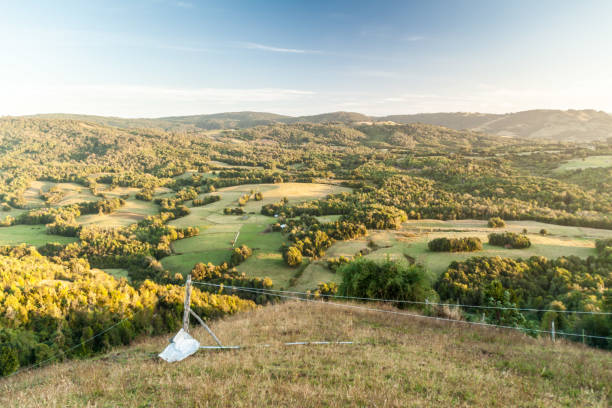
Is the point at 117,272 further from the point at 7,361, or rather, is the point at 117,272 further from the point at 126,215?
the point at 7,361

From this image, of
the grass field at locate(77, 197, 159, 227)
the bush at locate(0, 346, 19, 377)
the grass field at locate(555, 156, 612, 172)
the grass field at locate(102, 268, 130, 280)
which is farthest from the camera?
the grass field at locate(555, 156, 612, 172)

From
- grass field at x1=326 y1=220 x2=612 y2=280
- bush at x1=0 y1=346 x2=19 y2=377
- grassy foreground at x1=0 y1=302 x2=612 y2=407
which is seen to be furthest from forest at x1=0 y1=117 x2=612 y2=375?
grassy foreground at x1=0 y1=302 x2=612 y2=407

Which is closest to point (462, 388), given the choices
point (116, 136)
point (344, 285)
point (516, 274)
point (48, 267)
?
point (344, 285)

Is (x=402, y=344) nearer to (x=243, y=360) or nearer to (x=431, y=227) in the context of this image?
(x=243, y=360)

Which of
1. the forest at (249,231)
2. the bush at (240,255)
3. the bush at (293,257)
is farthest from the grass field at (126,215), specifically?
the bush at (293,257)

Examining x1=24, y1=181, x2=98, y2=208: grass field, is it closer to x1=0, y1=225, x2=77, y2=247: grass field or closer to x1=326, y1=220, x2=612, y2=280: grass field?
x1=0, y1=225, x2=77, y2=247: grass field

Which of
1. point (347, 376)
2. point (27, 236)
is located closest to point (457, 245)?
point (347, 376)
